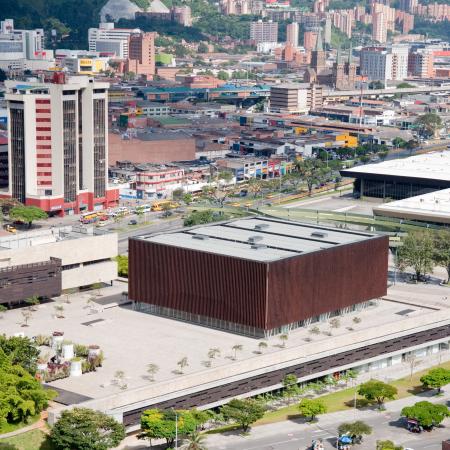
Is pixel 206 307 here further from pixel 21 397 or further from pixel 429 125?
pixel 429 125

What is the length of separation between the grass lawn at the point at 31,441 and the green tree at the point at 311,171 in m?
61.1

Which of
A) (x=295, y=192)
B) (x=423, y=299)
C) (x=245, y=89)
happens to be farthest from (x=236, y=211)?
(x=245, y=89)

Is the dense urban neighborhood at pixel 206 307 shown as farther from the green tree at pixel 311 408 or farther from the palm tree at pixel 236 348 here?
the palm tree at pixel 236 348

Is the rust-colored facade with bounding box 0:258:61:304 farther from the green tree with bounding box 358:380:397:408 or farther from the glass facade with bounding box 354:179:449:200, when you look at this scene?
the glass facade with bounding box 354:179:449:200

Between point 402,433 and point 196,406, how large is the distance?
8543mm

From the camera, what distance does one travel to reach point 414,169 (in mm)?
99812

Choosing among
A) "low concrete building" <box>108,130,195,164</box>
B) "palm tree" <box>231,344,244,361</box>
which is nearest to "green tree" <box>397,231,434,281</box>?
"palm tree" <box>231,344,244,361</box>

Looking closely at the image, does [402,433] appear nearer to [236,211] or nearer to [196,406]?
[196,406]

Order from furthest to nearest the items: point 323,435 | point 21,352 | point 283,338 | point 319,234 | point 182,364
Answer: point 319,234 < point 283,338 < point 21,352 < point 182,364 < point 323,435

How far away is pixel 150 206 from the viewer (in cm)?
9894

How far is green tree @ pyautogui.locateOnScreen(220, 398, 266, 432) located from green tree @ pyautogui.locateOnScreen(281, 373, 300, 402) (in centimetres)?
382

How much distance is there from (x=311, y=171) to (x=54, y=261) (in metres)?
47.7

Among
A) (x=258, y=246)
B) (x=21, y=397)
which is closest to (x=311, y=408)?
(x=21, y=397)

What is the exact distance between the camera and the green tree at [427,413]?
49406mm
